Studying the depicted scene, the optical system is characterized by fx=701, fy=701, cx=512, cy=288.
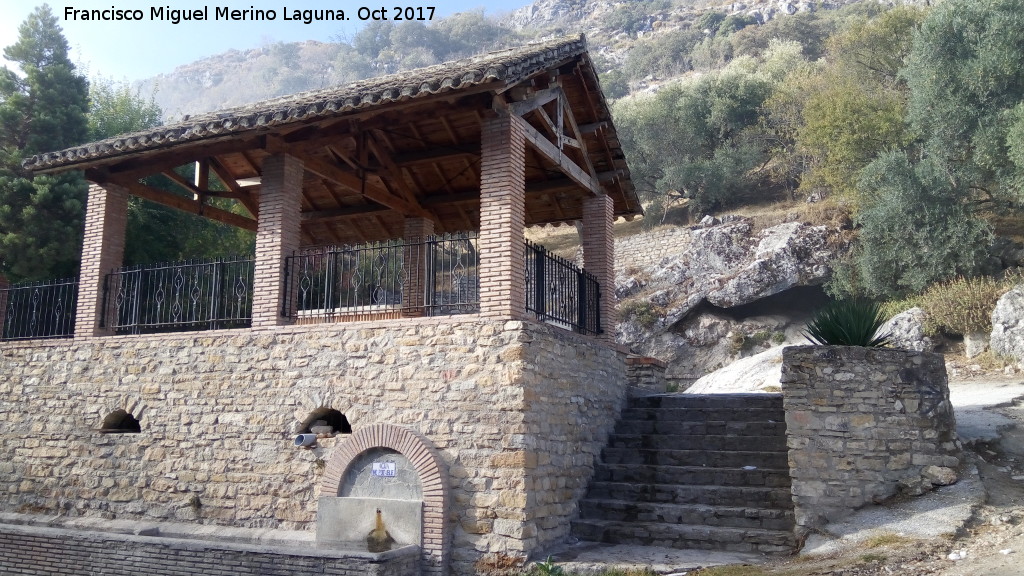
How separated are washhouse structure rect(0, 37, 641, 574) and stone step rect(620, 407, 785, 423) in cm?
36

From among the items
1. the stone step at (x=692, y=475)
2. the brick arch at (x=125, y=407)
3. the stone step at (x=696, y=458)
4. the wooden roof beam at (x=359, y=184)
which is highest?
the wooden roof beam at (x=359, y=184)

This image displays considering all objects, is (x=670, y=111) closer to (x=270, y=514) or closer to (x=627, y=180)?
(x=627, y=180)

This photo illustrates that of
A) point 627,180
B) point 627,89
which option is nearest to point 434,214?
point 627,180

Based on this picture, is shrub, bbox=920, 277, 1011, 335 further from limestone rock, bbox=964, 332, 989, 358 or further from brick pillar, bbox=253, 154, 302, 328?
brick pillar, bbox=253, 154, 302, 328

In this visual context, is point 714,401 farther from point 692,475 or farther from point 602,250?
point 602,250

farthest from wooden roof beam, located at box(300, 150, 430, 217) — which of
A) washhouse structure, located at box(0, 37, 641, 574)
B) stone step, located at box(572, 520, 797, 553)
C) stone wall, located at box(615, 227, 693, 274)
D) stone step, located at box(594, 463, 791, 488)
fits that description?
stone wall, located at box(615, 227, 693, 274)

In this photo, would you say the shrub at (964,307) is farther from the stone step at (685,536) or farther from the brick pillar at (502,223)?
the brick pillar at (502,223)

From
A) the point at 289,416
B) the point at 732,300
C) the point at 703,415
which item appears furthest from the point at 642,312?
the point at 289,416

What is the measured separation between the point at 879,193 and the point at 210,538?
20.4m

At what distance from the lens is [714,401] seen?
10461mm

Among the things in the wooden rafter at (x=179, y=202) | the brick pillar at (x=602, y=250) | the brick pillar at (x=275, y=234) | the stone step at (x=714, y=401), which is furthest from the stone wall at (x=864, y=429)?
the wooden rafter at (x=179, y=202)

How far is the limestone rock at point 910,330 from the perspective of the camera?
16.8 m

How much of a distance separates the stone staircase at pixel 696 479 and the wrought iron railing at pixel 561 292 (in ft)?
5.38

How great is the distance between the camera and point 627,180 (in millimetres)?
11922
